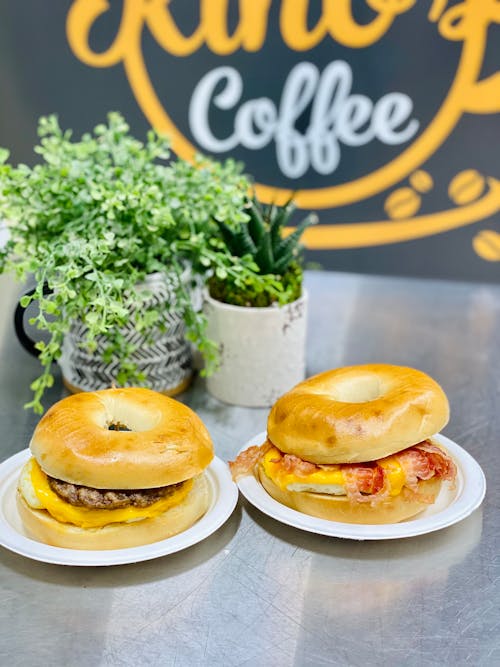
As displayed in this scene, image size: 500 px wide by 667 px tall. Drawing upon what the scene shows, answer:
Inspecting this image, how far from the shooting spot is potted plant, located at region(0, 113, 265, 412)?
1355 millimetres

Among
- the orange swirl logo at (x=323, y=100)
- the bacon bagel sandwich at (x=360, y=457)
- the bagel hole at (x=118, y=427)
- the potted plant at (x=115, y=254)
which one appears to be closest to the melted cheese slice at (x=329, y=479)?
the bacon bagel sandwich at (x=360, y=457)

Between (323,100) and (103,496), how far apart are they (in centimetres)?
165

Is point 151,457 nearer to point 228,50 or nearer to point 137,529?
point 137,529

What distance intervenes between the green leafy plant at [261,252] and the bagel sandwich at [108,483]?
0.43 meters

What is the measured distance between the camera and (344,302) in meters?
2.29

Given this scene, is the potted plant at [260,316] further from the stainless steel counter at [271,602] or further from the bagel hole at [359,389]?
the stainless steel counter at [271,602]

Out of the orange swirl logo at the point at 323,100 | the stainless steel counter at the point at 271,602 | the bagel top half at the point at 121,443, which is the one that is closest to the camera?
the stainless steel counter at the point at 271,602

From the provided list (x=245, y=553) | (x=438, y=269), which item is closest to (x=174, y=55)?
(x=438, y=269)

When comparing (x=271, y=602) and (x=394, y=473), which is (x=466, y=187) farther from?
(x=271, y=602)

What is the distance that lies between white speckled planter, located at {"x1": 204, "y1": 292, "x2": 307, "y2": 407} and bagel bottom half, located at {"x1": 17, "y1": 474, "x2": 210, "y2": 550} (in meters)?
0.47

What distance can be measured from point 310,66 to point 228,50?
256 millimetres

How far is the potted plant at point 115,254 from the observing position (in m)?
1.36

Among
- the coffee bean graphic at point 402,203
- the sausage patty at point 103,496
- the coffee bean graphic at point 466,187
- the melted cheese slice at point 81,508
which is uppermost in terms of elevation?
the coffee bean graphic at point 466,187

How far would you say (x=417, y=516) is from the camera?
1.19 meters
